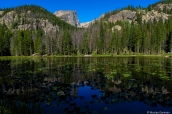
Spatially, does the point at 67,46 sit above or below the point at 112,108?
above

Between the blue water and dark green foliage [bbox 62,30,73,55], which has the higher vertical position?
dark green foliage [bbox 62,30,73,55]

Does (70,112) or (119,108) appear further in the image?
(119,108)

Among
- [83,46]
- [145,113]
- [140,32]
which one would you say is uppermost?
[140,32]

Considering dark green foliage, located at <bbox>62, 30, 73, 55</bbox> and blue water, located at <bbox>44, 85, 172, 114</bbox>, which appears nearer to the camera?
blue water, located at <bbox>44, 85, 172, 114</bbox>

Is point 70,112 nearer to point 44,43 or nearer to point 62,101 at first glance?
point 62,101

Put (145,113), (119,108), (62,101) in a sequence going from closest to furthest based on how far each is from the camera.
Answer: (145,113)
(119,108)
(62,101)

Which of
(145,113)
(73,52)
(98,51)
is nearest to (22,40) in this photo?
(73,52)

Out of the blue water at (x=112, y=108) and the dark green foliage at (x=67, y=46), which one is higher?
the dark green foliage at (x=67, y=46)

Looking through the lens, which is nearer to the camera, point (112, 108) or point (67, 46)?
point (112, 108)

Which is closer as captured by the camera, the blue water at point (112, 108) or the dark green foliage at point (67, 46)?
the blue water at point (112, 108)

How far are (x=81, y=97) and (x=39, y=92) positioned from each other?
4172 millimetres

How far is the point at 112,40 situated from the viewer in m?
123

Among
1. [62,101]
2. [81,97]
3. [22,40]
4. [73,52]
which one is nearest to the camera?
[62,101]

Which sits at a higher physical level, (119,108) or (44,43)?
(44,43)
